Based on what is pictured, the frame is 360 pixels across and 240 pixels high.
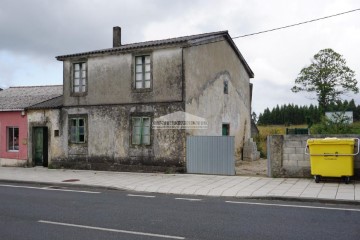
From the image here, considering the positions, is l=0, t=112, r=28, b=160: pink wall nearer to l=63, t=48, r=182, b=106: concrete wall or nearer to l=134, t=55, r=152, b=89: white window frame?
l=63, t=48, r=182, b=106: concrete wall

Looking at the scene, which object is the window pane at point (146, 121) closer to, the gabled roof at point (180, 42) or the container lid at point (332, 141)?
the gabled roof at point (180, 42)

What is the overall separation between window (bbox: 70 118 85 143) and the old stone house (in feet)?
0.16

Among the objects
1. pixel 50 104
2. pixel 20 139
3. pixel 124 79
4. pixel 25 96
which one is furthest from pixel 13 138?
pixel 124 79

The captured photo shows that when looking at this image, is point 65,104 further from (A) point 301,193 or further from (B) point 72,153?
(A) point 301,193

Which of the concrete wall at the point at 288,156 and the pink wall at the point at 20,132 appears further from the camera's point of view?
the pink wall at the point at 20,132

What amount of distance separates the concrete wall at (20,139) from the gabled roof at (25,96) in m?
0.48

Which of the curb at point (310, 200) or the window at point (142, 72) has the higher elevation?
the window at point (142, 72)

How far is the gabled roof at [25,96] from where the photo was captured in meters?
20.7

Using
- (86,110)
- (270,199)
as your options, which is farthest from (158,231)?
(86,110)

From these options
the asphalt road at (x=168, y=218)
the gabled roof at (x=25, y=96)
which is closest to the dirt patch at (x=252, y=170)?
the asphalt road at (x=168, y=218)

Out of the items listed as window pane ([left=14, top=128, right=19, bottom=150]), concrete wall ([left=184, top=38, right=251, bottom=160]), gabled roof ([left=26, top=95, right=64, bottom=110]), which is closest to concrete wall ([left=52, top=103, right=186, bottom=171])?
gabled roof ([left=26, top=95, right=64, bottom=110])

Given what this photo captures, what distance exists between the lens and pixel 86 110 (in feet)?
60.3

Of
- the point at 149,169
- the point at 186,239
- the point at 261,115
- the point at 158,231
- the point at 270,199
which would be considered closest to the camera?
the point at 186,239

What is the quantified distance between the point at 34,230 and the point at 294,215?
210 inches
